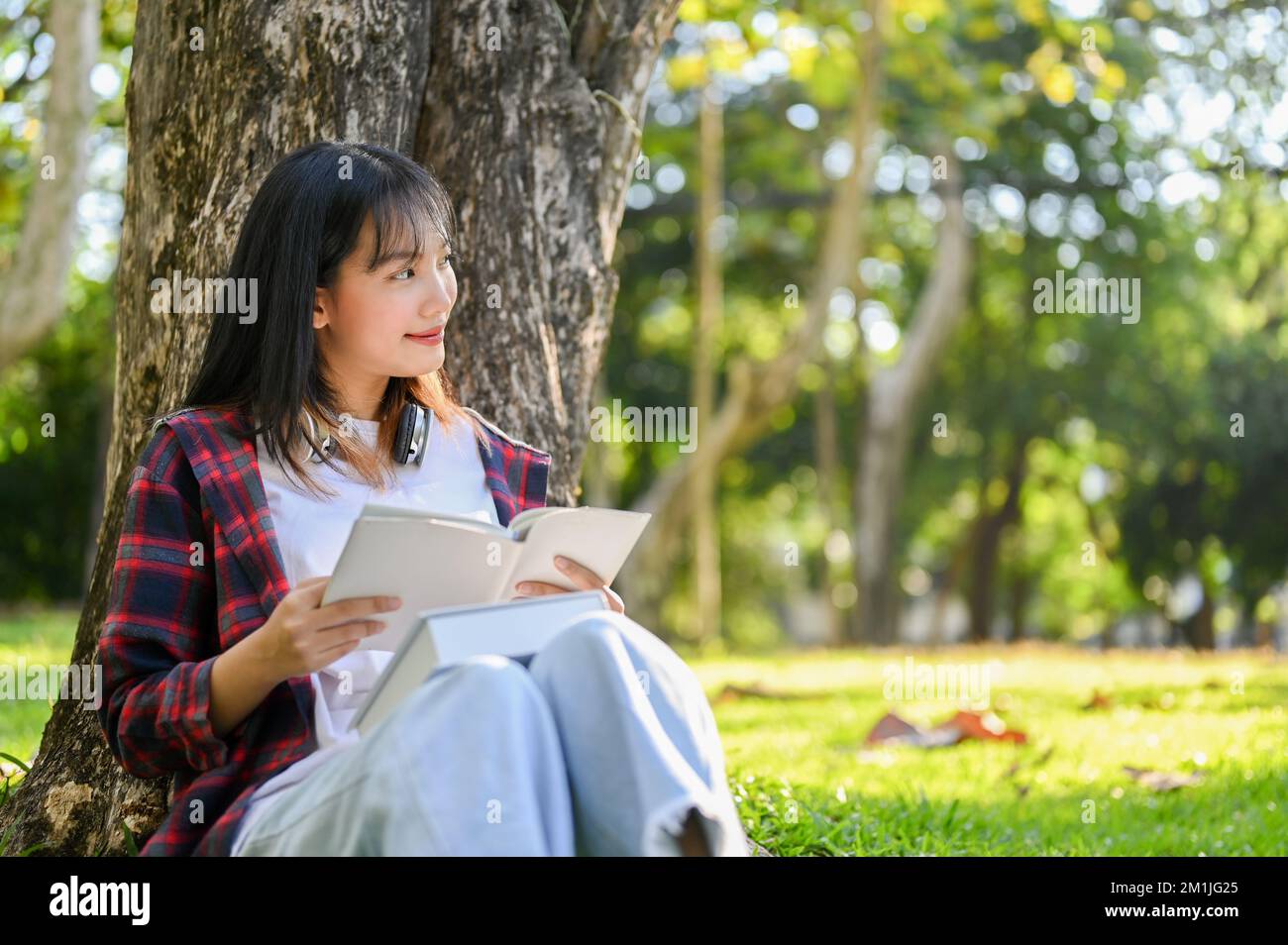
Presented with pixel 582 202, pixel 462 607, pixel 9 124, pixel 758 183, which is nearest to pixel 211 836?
pixel 462 607

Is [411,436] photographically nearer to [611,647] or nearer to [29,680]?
[611,647]

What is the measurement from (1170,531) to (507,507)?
19.6 metres

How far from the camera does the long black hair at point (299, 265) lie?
2611 mm

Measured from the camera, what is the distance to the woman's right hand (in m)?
2.20

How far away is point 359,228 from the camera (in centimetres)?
267

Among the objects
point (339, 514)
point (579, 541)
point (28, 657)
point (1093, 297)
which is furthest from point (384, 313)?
point (1093, 297)

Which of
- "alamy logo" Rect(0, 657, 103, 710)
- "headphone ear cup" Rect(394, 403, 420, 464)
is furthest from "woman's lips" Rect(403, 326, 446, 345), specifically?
"alamy logo" Rect(0, 657, 103, 710)

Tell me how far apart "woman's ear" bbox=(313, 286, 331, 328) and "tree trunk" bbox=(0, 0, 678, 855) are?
683 millimetres

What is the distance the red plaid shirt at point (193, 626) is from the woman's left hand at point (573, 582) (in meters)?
0.42

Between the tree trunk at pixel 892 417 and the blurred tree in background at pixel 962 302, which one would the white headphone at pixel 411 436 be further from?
the tree trunk at pixel 892 417

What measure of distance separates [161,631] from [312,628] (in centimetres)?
36

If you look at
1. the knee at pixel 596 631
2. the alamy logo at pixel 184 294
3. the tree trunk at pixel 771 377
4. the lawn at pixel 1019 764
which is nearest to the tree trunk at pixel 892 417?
the tree trunk at pixel 771 377

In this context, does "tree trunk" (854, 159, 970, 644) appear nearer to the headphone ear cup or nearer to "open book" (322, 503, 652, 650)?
the headphone ear cup

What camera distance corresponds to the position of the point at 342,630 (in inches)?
88.4
